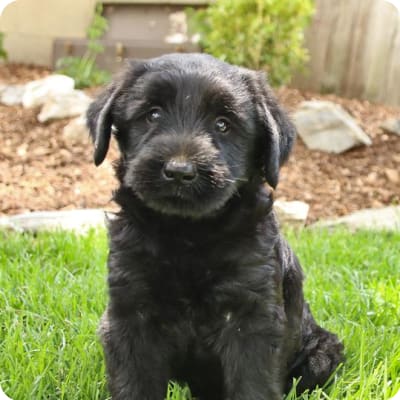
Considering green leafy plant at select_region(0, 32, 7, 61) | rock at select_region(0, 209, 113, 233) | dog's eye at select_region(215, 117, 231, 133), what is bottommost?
rock at select_region(0, 209, 113, 233)

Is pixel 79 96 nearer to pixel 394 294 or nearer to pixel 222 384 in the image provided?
pixel 394 294

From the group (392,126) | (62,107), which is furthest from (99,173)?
(392,126)

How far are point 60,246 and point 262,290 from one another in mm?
2209

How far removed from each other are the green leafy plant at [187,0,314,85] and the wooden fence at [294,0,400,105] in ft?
1.65

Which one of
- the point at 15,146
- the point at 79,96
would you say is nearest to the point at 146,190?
the point at 15,146

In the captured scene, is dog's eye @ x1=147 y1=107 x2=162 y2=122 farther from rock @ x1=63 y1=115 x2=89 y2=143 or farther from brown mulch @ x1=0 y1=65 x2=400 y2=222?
rock @ x1=63 y1=115 x2=89 y2=143

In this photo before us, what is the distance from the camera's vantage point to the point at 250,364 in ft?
7.87

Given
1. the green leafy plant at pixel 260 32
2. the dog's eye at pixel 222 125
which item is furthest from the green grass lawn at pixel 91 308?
the green leafy plant at pixel 260 32

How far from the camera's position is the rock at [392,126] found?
754cm

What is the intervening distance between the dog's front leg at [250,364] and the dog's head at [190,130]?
0.51 meters

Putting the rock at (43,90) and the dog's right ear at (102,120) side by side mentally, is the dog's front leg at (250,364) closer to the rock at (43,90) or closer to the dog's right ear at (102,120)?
the dog's right ear at (102,120)

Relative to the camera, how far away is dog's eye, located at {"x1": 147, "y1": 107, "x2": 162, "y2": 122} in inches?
101

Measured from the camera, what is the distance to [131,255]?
248cm

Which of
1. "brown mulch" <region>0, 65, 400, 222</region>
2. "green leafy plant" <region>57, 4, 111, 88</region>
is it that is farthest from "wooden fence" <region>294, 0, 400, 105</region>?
"green leafy plant" <region>57, 4, 111, 88</region>
